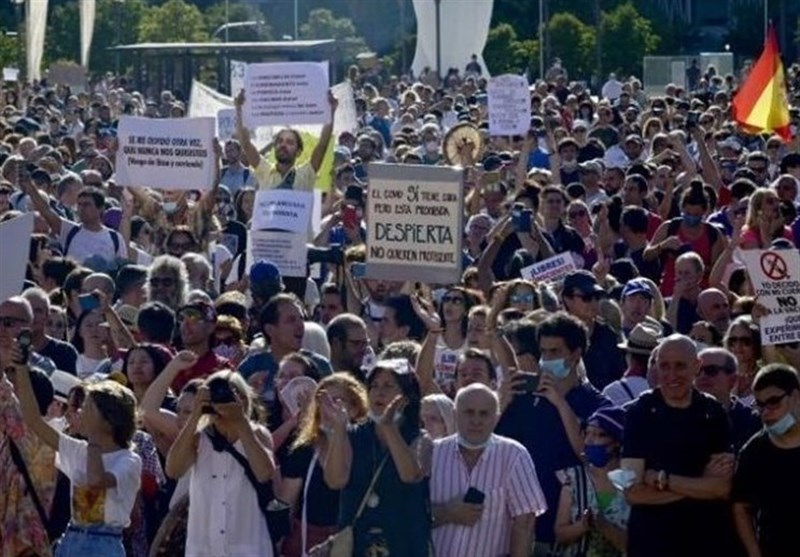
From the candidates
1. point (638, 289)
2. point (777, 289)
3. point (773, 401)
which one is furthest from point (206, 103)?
point (773, 401)

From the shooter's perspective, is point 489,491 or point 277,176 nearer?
point 489,491

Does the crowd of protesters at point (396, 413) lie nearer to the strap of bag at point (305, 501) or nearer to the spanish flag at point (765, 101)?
the strap of bag at point (305, 501)

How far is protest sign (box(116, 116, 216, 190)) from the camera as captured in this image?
16859mm

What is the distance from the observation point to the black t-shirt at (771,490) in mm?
9438

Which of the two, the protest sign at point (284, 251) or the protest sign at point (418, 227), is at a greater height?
the protest sign at point (418, 227)

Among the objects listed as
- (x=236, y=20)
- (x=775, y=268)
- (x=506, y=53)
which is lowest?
(x=775, y=268)

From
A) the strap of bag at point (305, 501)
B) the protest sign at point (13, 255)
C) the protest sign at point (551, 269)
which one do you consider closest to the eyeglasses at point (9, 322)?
the protest sign at point (13, 255)

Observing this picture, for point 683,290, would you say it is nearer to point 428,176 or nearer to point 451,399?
point 428,176

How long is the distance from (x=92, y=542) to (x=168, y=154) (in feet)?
24.2

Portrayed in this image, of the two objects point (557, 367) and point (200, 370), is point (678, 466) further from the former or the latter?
point (200, 370)

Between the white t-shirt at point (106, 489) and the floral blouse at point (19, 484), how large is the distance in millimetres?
333

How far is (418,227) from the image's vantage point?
13234 mm

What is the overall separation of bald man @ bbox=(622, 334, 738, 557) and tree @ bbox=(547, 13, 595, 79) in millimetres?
53666

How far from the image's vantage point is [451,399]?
11.1 metres
